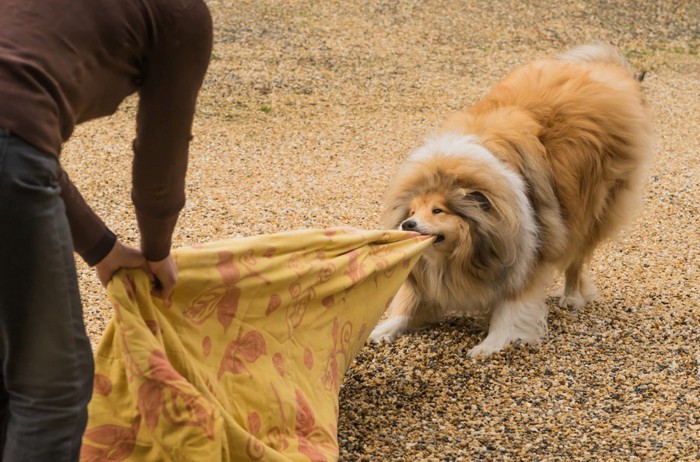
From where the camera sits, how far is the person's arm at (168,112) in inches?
69.8

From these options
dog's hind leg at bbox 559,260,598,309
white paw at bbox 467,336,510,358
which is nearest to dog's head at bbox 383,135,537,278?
white paw at bbox 467,336,510,358

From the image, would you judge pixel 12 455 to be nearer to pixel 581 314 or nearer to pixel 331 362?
pixel 331 362

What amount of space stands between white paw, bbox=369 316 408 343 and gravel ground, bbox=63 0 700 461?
0.28 ft

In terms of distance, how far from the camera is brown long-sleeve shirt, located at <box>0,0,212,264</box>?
1.61 metres

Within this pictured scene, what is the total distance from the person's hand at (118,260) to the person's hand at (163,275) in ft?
0.11

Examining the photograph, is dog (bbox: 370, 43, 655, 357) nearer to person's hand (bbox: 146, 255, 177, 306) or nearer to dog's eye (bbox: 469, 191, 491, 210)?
dog's eye (bbox: 469, 191, 491, 210)

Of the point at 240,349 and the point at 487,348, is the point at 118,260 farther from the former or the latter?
the point at 487,348

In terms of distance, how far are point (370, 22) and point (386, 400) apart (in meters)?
7.41

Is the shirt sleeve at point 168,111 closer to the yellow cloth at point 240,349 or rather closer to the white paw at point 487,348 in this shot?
the yellow cloth at point 240,349

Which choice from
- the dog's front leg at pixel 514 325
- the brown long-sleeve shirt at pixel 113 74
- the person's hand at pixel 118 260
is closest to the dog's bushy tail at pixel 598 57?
the dog's front leg at pixel 514 325

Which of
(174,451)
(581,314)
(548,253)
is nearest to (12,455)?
(174,451)

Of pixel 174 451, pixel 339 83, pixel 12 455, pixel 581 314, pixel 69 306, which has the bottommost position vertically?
pixel 339 83

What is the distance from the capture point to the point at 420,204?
3.85m

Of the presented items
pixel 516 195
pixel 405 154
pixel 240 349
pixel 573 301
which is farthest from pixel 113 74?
pixel 405 154
